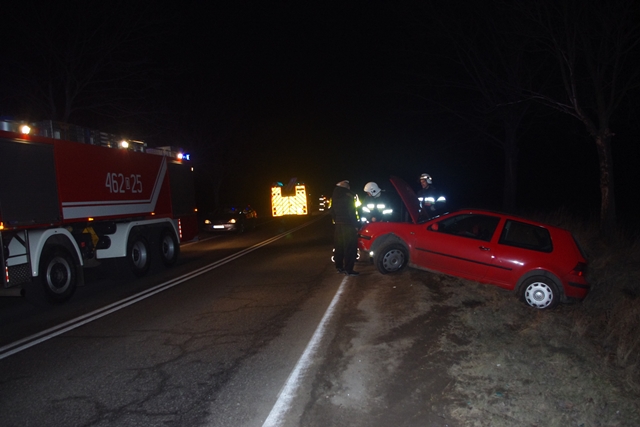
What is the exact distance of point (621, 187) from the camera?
32.9m

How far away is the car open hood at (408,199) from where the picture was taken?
9719mm

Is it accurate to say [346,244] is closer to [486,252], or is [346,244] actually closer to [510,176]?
[486,252]

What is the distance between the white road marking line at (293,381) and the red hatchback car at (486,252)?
2.81m

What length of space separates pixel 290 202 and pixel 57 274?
30.4m

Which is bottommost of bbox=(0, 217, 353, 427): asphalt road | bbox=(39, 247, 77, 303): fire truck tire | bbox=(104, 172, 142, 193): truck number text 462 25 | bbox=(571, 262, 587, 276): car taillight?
bbox=(0, 217, 353, 427): asphalt road

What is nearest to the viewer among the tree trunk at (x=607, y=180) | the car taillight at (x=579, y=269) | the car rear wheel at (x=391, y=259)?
the car taillight at (x=579, y=269)

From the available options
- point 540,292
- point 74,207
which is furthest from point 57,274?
point 540,292

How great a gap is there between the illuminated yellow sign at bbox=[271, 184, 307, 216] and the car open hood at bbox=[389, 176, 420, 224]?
29.7m

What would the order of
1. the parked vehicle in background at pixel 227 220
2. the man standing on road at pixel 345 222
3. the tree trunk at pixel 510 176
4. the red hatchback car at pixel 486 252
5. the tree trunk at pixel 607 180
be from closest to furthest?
1. the red hatchback car at pixel 486 252
2. the man standing on road at pixel 345 222
3. the tree trunk at pixel 607 180
4. the tree trunk at pixel 510 176
5. the parked vehicle in background at pixel 227 220

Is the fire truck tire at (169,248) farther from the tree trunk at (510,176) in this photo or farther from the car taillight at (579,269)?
the tree trunk at (510,176)

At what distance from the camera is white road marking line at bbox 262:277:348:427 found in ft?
13.9

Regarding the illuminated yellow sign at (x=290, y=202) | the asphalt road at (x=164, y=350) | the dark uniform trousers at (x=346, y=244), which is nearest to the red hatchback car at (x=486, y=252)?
the dark uniform trousers at (x=346, y=244)

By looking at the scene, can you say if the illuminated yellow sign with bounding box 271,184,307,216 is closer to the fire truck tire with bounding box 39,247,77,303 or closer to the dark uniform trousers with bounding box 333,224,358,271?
the dark uniform trousers with bounding box 333,224,358,271

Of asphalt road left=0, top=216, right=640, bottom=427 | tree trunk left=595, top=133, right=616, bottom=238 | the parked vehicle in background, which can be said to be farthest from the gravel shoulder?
the parked vehicle in background
